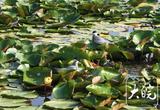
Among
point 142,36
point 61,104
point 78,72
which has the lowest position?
point 61,104

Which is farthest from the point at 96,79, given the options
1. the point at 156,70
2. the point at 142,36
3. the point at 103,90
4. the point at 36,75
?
the point at 142,36

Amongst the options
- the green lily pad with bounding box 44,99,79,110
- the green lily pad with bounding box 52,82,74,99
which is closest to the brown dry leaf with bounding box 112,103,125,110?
the green lily pad with bounding box 44,99,79,110

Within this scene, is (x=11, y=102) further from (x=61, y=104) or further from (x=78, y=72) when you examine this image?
(x=78, y=72)

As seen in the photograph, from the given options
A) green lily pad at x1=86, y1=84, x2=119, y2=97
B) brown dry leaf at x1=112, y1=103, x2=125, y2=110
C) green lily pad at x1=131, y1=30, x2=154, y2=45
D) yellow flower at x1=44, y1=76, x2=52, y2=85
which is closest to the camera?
brown dry leaf at x1=112, y1=103, x2=125, y2=110

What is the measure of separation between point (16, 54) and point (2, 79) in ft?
1.56

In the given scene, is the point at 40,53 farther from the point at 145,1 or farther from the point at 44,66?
the point at 145,1

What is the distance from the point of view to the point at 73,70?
10.3ft

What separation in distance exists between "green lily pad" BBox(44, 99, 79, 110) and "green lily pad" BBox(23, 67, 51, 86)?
29 centimetres

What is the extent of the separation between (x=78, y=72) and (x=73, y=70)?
0.15 feet

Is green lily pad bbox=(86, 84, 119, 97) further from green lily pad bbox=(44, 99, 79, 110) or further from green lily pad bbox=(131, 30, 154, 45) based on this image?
green lily pad bbox=(131, 30, 154, 45)

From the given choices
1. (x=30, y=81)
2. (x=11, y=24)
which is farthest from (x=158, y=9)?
(x=30, y=81)

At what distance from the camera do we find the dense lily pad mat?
2.81m

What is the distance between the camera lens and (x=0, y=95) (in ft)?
9.53

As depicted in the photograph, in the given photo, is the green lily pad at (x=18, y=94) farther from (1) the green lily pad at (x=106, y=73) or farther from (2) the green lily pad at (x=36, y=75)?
(1) the green lily pad at (x=106, y=73)
